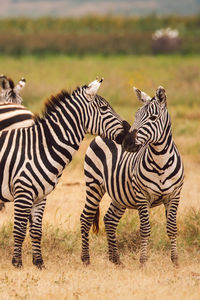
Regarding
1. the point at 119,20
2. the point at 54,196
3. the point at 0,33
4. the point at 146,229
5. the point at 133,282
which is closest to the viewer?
the point at 133,282

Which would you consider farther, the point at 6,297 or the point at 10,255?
the point at 10,255

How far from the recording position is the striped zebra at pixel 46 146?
23.0ft

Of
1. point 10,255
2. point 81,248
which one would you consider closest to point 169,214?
point 81,248

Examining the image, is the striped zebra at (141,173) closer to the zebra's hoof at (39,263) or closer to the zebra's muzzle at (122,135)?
the zebra's muzzle at (122,135)

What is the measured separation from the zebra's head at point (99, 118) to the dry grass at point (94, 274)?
57.5 inches

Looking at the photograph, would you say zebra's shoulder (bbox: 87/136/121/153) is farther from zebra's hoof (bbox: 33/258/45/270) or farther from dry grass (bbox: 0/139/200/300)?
zebra's hoof (bbox: 33/258/45/270)

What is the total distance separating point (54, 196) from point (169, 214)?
3.87m

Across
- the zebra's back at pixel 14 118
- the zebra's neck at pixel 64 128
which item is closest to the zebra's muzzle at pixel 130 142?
the zebra's neck at pixel 64 128

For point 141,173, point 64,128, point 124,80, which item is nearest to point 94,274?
point 141,173

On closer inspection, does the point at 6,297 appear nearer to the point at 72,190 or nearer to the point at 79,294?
the point at 79,294

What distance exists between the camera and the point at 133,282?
651 cm

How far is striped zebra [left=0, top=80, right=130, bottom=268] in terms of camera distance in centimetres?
702

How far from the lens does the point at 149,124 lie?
22.7 feet

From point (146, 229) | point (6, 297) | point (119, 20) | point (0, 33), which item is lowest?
point (6, 297)
